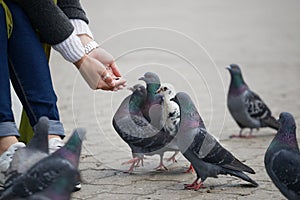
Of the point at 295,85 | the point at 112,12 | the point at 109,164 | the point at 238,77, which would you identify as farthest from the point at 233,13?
the point at 109,164

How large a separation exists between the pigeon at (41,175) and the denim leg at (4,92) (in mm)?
751

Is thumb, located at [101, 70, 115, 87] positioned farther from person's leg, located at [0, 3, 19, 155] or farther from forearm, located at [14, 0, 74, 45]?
person's leg, located at [0, 3, 19, 155]

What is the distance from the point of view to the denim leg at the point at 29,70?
3807mm

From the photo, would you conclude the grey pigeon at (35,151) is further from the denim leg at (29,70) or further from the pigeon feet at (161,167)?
the pigeon feet at (161,167)

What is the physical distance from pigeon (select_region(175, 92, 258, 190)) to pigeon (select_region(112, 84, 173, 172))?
204 mm

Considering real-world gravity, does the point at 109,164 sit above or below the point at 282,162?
below

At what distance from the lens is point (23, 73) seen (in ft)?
12.6

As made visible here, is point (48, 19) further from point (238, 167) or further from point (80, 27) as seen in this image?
point (238, 167)

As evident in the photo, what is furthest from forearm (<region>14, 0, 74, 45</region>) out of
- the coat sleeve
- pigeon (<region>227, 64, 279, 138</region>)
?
pigeon (<region>227, 64, 279, 138</region>)

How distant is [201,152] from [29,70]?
1.05m

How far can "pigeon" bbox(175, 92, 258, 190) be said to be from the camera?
4.02m

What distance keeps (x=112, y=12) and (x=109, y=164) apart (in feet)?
42.3

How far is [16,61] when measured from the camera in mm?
3838

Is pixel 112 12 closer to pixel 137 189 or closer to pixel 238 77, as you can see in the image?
pixel 238 77
